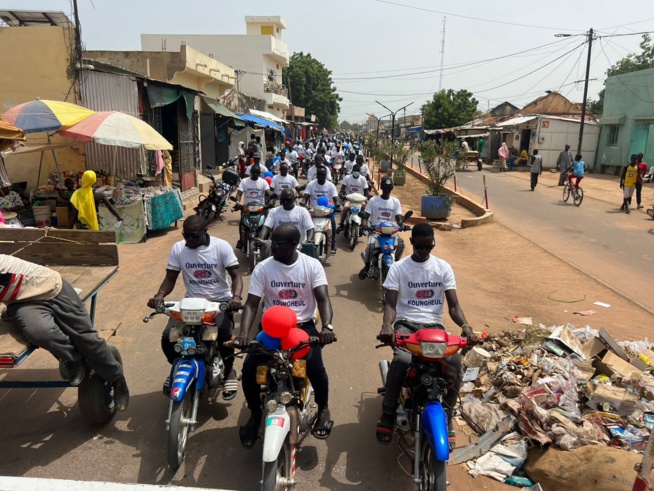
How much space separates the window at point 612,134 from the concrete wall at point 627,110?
4.3 inches

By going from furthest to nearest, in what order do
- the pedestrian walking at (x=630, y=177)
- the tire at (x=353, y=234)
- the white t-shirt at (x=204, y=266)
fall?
the pedestrian walking at (x=630, y=177), the tire at (x=353, y=234), the white t-shirt at (x=204, y=266)

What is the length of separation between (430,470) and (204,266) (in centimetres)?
242

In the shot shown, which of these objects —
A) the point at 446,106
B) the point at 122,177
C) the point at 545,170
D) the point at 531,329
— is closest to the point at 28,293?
the point at 531,329

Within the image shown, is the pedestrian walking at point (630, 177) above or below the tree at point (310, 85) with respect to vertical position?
below

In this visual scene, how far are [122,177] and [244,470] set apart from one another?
1036 cm

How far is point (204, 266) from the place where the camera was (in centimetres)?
Answer: 423

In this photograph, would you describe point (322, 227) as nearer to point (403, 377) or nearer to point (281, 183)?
point (281, 183)

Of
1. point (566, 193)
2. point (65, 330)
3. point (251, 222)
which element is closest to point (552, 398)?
point (65, 330)

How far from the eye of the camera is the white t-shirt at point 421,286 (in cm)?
379

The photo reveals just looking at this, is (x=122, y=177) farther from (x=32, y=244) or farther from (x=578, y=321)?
(x=578, y=321)

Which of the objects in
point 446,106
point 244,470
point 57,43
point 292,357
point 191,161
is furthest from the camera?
point 446,106

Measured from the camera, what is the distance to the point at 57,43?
11.3 meters

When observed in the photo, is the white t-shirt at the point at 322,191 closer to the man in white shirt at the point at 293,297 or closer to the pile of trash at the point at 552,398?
the pile of trash at the point at 552,398

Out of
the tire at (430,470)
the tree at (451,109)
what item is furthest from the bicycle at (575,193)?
the tree at (451,109)
